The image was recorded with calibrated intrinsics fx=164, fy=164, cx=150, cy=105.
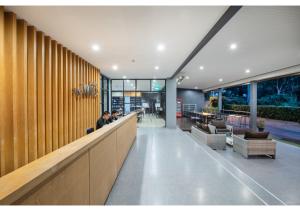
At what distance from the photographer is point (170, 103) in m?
9.87

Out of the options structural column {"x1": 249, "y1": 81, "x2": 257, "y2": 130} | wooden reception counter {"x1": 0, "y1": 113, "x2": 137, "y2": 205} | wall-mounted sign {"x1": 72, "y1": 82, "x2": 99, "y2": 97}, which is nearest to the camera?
wooden reception counter {"x1": 0, "y1": 113, "x2": 137, "y2": 205}

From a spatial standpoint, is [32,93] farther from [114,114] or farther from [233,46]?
[233,46]

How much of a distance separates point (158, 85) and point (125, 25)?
7415mm

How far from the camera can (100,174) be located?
6.95 feet

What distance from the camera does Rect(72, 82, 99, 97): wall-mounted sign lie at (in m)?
5.44

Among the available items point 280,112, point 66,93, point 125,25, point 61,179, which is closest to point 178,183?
point 61,179

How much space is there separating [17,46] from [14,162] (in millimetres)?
2100

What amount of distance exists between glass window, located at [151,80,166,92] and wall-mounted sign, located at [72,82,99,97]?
4059 mm

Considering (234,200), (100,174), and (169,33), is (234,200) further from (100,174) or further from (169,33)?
(169,33)

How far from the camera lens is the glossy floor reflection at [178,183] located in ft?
8.08

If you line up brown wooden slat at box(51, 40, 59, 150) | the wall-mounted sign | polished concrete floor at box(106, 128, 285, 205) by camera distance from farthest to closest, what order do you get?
the wall-mounted sign, brown wooden slat at box(51, 40, 59, 150), polished concrete floor at box(106, 128, 285, 205)

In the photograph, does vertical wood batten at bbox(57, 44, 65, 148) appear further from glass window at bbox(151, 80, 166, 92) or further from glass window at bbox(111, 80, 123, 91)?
glass window at bbox(151, 80, 166, 92)

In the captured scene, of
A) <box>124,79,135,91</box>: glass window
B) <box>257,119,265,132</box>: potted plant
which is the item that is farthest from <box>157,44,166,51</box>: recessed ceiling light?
<box>257,119,265,132</box>: potted plant
